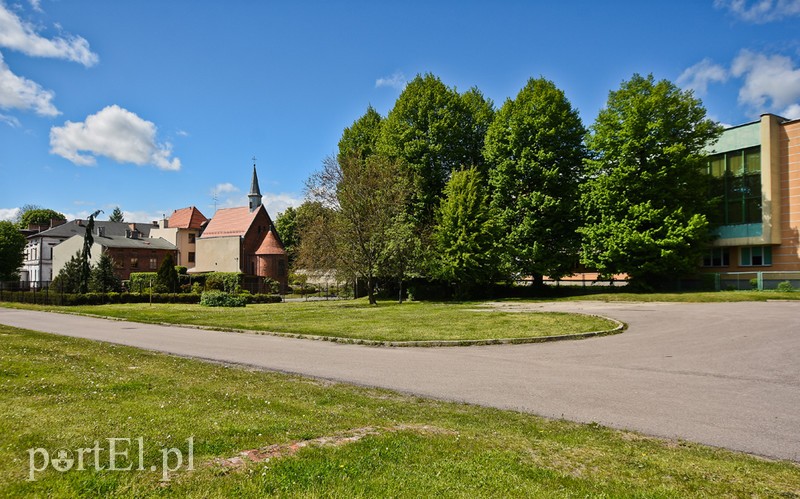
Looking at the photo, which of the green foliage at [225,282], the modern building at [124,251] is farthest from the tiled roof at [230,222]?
the green foliage at [225,282]

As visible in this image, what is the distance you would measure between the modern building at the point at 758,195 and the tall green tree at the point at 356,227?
28117mm

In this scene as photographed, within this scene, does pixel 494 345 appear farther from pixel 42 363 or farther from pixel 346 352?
pixel 42 363

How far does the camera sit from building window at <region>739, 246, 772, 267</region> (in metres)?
40.7

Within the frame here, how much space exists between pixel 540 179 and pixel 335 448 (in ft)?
125

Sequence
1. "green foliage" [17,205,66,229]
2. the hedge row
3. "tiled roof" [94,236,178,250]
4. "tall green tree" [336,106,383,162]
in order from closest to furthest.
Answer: the hedge row
"tall green tree" [336,106,383,162]
"tiled roof" [94,236,178,250]
"green foliage" [17,205,66,229]

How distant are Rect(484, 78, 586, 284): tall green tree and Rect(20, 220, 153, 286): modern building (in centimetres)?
6192

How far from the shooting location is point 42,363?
10.2m

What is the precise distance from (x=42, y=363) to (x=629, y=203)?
123 ft

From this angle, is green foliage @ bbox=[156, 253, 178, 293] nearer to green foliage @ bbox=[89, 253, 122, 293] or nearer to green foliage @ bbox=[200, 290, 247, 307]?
green foliage @ bbox=[89, 253, 122, 293]

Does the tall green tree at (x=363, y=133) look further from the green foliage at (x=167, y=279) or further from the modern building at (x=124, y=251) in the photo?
the modern building at (x=124, y=251)

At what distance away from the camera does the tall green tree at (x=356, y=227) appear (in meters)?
37.7

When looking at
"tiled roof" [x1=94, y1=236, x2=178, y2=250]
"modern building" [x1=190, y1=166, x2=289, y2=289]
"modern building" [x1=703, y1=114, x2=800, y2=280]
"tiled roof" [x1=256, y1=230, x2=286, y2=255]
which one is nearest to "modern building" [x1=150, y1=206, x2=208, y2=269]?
"tiled roof" [x1=94, y1=236, x2=178, y2=250]

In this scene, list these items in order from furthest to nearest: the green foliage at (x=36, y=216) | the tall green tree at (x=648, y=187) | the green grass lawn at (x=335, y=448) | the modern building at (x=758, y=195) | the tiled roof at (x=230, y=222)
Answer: the green foliage at (x=36, y=216) < the tiled roof at (x=230, y=222) < the modern building at (x=758, y=195) < the tall green tree at (x=648, y=187) < the green grass lawn at (x=335, y=448)

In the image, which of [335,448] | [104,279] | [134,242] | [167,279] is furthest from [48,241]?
[335,448]
